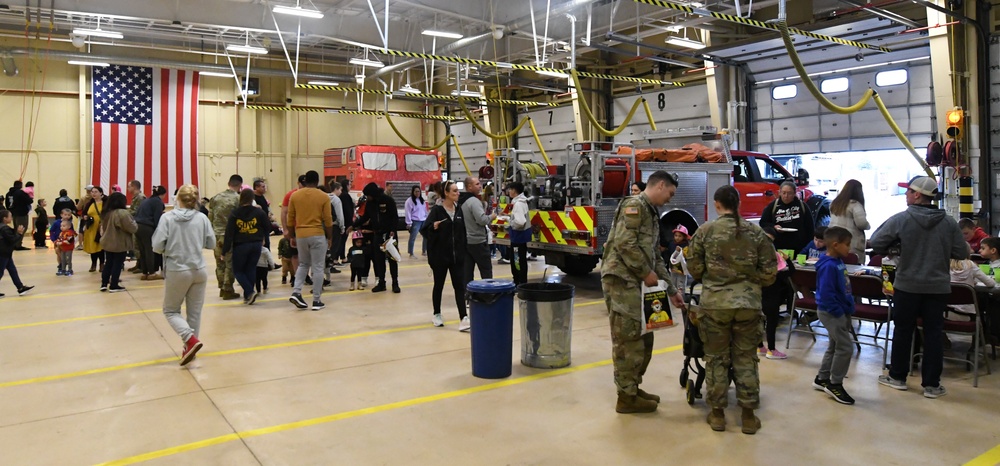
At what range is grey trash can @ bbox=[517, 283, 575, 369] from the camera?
5.66m

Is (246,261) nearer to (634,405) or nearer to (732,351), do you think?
(634,405)

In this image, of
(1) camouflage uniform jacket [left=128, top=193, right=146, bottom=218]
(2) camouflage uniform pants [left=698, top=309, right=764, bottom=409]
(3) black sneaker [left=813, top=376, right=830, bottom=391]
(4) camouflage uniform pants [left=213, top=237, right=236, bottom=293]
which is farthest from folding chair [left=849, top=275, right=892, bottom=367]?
(1) camouflage uniform jacket [left=128, top=193, right=146, bottom=218]

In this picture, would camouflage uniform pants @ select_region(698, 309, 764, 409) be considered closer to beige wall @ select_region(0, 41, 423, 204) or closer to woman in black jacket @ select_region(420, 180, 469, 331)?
woman in black jacket @ select_region(420, 180, 469, 331)

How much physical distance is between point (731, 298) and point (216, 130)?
23108 millimetres

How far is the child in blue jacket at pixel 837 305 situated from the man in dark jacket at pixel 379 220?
608cm

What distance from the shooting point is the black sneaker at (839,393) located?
4836 millimetres


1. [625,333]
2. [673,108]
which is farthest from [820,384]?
[673,108]

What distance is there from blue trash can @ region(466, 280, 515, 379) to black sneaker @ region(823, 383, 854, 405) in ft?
7.78

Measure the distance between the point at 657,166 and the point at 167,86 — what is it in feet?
60.5

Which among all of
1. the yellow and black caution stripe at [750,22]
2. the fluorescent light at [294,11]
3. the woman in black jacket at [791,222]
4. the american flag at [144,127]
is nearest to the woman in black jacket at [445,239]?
the woman in black jacket at [791,222]

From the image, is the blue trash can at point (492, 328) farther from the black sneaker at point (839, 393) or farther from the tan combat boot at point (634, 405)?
the black sneaker at point (839, 393)

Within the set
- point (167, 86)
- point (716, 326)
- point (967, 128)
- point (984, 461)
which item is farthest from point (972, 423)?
point (167, 86)

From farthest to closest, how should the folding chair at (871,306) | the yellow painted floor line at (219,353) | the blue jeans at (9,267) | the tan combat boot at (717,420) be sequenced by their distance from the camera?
the blue jeans at (9,267) → the folding chair at (871,306) → the yellow painted floor line at (219,353) → the tan combat boot at (717,420)

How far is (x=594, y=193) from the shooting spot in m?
9.01
